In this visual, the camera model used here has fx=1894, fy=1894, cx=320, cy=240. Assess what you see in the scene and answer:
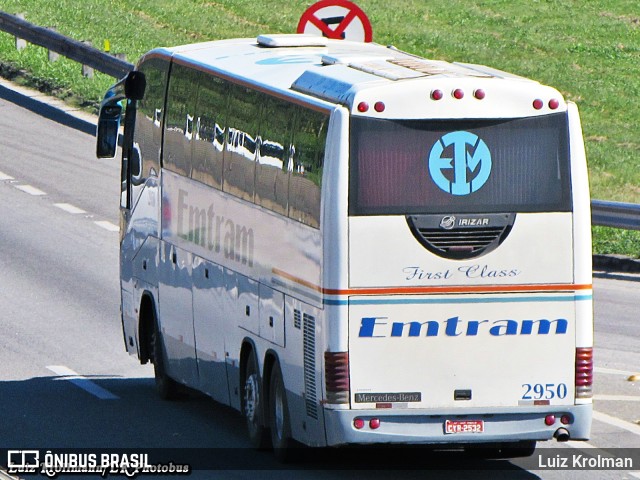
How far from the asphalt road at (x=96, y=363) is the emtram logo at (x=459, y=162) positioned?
2.17 m

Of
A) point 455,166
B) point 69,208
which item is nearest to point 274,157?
point 455,166

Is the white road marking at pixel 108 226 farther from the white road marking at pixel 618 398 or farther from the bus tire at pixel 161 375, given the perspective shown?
the white road marking at pixel 618 398

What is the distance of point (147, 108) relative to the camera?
17312 millimetres

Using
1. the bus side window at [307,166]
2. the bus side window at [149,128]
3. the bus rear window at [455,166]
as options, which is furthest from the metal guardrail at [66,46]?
the bus rear window at [455,166]

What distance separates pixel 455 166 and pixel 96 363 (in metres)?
6.16

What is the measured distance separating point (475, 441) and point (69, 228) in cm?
1255

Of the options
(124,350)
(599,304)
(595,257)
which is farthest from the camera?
(595,257)

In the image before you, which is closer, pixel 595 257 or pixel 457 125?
pixel 457 125

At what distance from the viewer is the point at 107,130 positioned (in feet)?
60.1

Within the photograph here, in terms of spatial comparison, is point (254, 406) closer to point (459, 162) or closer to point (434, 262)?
point (434, 262)

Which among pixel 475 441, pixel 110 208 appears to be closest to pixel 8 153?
pixel 110 208

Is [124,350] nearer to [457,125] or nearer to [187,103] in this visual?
[187,103]

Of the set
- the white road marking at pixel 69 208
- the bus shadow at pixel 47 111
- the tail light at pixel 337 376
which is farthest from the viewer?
the bus shadow at pixel 47 111

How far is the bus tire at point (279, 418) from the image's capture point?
13.9 m
